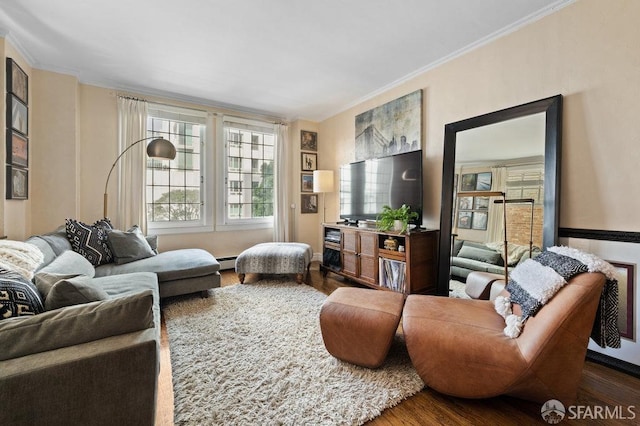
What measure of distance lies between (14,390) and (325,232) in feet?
10.9

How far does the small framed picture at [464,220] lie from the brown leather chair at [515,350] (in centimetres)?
117

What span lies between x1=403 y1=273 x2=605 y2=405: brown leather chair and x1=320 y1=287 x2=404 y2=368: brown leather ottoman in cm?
16

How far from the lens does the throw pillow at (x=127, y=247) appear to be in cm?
281

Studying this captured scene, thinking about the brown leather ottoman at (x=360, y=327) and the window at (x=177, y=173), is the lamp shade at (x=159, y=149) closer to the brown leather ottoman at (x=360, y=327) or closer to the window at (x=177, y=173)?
the window at (x=177, y=173)

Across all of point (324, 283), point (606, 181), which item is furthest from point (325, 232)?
point (606, 181)

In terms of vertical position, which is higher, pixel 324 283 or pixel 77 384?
pixel 77 384

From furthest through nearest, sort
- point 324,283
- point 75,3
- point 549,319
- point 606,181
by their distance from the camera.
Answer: point 324,283, point 75,3, point 606,181, point 549,319

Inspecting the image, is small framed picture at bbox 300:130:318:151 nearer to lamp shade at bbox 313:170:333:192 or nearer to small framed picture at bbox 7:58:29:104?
lamp shade at bbox 313:170:333:192

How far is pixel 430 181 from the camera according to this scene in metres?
2.99

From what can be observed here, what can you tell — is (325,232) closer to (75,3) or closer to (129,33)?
(129,33)

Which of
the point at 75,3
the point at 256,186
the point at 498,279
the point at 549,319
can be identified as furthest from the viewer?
the point at 256,186

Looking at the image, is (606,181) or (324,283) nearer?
(606,181)

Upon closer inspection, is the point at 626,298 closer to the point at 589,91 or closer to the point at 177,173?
the point at 589,91

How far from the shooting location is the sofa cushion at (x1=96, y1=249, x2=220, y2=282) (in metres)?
2.62
